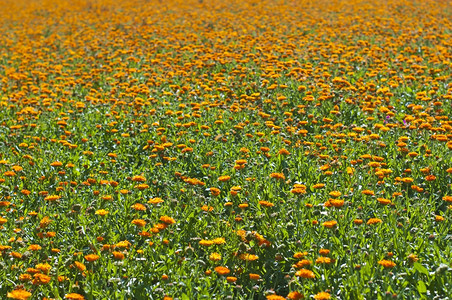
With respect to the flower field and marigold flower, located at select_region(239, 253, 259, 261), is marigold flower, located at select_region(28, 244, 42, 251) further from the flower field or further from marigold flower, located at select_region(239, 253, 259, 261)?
marigold flower, located at select_region(239, 253, 259, 261)

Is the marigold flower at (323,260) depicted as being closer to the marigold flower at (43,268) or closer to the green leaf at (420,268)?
the green leaf at (420,268)

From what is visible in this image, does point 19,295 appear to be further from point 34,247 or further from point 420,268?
point 420,268

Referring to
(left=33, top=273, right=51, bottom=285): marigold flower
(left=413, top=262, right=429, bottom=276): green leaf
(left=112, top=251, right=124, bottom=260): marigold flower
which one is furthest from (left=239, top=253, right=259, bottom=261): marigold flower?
(left=33, top=273, right=51, bottom=285): marigold flower

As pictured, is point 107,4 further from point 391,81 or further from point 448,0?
point 391,81

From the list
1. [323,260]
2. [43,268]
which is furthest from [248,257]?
[43,268]

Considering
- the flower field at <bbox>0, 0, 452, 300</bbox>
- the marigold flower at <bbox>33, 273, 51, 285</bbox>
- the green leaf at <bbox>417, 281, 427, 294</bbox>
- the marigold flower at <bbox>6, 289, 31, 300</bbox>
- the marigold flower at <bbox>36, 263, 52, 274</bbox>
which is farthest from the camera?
the flower field at <bbox>0, 0, 452, 300</bbox>

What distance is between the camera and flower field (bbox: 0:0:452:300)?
3742mm

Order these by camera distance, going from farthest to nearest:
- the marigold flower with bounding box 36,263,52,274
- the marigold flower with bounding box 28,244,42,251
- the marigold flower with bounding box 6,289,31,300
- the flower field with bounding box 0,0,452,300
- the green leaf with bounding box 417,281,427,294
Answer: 1. the marigold flower with bounding box 28,244,42,251
2. the flower field with bounding box 0,0,452,300
3. the marigold flower with bounding box 36,263,52,274
4. the green leaf with bounding box 417,281,427,294
5. the marigold flower with bounding box 6,289,31,300

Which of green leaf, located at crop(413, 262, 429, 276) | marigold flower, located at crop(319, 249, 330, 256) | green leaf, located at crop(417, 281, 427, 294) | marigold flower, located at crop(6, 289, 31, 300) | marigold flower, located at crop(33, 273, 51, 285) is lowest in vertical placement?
marigold flower, located at crop(33, 273, 51, 285)

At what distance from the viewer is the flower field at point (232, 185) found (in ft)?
12.3

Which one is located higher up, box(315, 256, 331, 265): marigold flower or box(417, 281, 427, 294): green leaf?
box(315, 256, 331, 265): marigold flower

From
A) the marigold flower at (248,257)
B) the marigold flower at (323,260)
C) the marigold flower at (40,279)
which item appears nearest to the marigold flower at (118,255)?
the marigold flower at (40,279)

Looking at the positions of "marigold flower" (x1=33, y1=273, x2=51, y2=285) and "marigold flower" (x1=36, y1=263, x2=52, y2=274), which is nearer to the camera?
"marigold flower" (x1=33, y1=273, x2=51, y2=285)

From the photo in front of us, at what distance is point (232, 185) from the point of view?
5.28 meters
